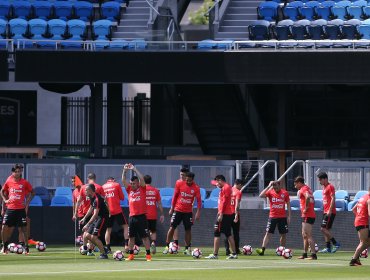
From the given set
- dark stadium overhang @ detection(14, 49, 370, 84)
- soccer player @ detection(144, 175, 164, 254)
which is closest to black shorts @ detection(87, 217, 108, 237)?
soccer player @ detection(144, 175, 164, 254)

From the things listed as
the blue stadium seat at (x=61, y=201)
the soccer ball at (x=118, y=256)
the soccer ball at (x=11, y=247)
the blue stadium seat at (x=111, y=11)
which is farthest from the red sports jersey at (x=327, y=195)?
the blue stadium seat at (x=111, y=11)

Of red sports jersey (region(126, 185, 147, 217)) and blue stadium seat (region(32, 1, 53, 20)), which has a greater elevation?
blue stadium seat (region(32, 1, 53, 20))

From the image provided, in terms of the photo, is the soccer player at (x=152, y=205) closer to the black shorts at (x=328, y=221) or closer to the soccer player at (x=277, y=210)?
the soccer player at (x=277, y=210)

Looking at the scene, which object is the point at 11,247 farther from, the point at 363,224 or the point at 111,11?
the point at 111,11

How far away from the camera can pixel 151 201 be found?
102 feet

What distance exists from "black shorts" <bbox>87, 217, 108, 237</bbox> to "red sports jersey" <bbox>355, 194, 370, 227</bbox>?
5795 millimetres

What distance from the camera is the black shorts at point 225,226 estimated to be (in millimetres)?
29406

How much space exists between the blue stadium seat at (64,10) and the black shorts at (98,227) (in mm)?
16778

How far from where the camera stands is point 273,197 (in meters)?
30.5

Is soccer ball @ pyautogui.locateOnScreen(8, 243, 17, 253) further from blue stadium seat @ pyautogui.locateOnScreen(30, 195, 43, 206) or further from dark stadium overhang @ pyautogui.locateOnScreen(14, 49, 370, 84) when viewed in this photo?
dark stadium overhang @ pyautogui.locateOnScreen(14, 49, 370, 84)

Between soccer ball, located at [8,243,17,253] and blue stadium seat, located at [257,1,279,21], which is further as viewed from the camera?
blue stadium seat, located at [257,1,279,21]

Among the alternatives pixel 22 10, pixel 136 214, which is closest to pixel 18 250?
pixel 136 214

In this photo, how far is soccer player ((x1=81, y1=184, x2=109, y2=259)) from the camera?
93.8 ft

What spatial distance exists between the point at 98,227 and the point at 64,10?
57.4ft
